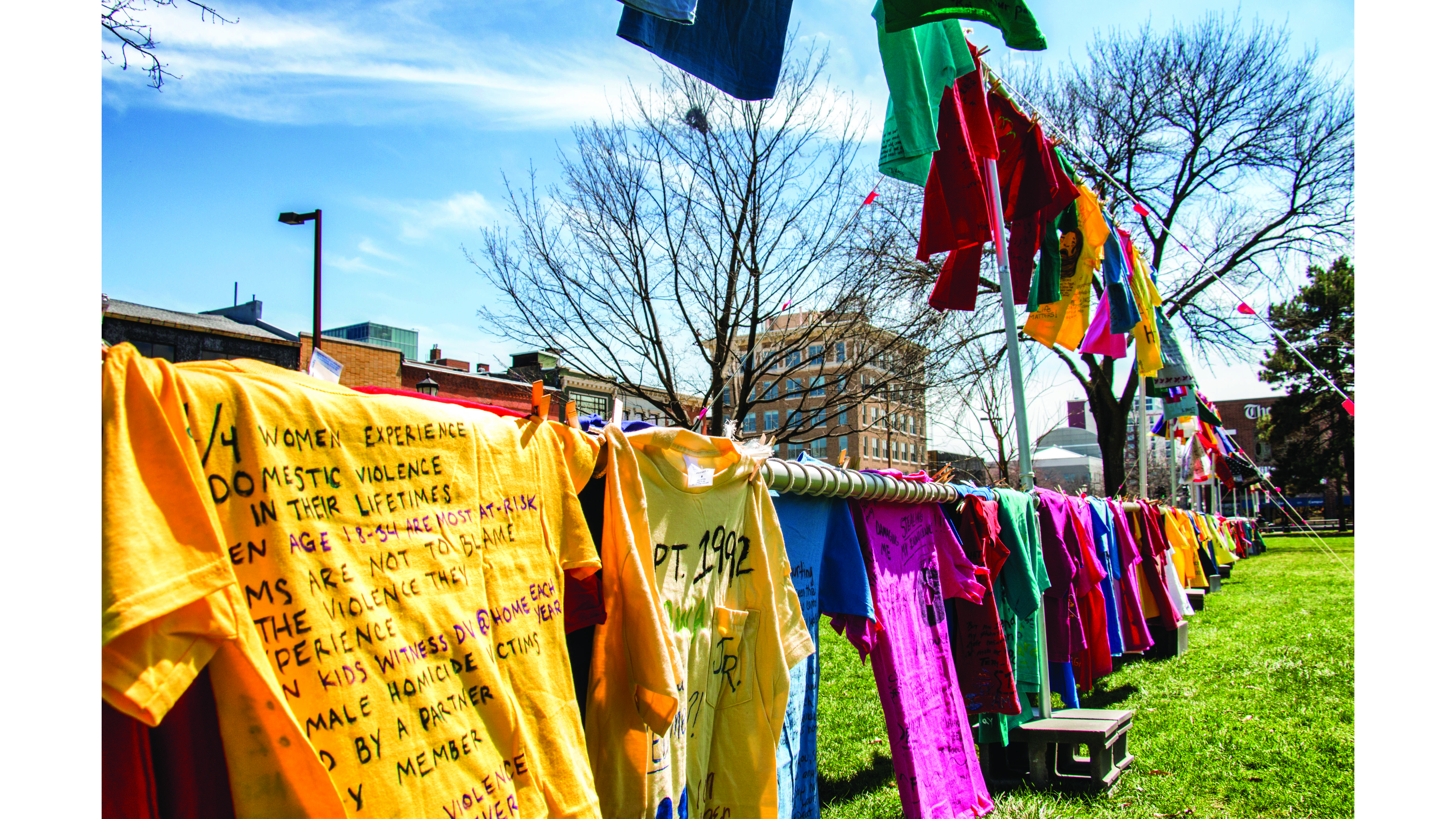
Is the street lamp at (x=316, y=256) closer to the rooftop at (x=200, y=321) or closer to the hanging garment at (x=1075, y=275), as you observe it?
the rooftop at (x=200, y=321)

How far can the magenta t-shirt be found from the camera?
309 centimetres

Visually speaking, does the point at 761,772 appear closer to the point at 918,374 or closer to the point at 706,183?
the point at 706,183

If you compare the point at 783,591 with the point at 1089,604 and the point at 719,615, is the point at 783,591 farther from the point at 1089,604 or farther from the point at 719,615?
the point at 1089,604

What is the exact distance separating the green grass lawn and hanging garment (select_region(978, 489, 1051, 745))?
1.31 feet

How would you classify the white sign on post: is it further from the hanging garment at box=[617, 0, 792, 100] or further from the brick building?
the brick building

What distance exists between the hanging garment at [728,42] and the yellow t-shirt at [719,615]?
1437mm

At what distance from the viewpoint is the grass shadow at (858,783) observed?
171 inches

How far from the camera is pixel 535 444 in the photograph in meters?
1.77

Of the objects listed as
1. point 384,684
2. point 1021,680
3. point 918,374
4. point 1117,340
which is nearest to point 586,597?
point 384,684

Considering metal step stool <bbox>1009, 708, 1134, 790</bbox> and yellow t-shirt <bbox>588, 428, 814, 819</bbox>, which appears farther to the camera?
metal step stool <bbox>1009, 708, 1134, 790</bbox>

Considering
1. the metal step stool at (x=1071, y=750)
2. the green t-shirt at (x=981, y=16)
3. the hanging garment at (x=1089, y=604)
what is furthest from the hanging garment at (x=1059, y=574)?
the green t-shirt at (x=981, y=16)

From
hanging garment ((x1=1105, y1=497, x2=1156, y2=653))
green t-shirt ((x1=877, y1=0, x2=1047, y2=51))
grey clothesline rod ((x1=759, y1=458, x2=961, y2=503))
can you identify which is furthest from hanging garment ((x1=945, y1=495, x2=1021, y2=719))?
hanging garment ((x1=1105, y1=497, x2=1156, y2=653))

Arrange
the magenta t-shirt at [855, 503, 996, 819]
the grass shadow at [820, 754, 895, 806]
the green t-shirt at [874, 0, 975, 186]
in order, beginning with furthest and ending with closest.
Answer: the grass shadow at [820, 754, 895, 806] → the green t-shirt at [874, 0, 975, 186] → the magenta t-shirt at [855, 503, 996, 819]

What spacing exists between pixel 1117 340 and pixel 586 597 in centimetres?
683
